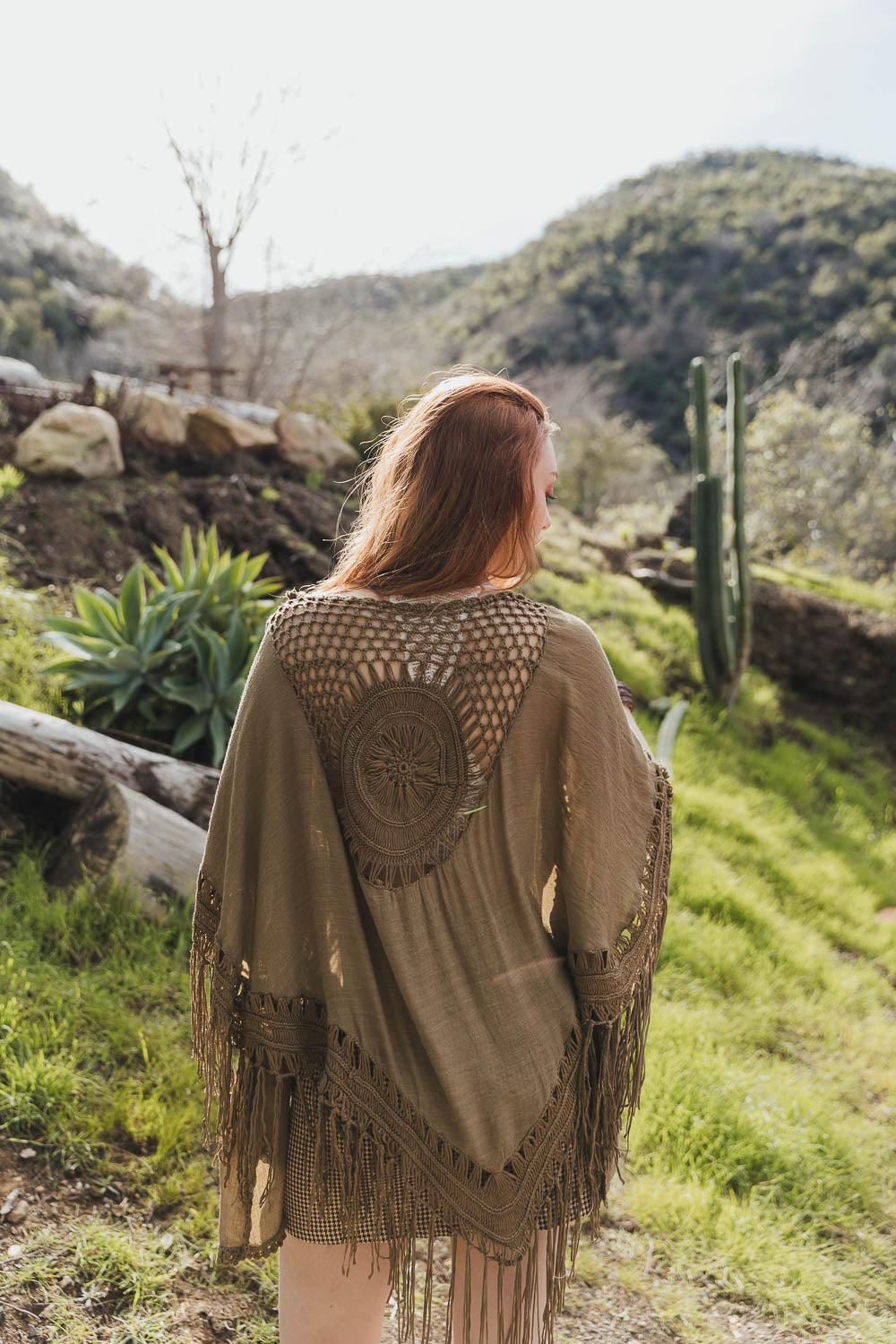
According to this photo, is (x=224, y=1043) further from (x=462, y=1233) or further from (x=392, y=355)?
(x=392, y=355)

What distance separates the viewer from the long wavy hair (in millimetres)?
1360

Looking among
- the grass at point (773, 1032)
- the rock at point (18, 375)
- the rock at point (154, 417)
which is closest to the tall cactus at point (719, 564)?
the grass at point (773, 1032)

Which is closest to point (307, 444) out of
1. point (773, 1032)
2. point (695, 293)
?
point (773, 1032)

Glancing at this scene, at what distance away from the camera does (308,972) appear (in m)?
1.45

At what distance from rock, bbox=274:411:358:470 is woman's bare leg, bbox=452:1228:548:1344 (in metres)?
7.46

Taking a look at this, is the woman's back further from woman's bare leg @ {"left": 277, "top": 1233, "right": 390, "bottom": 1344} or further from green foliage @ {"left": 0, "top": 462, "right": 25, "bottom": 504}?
green foliage @ {"left": 0, "top": 462, "right": 25, "bottom": 504}

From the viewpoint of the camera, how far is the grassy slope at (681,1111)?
2.22 metres

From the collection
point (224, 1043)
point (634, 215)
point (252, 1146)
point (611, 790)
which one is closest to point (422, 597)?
point (611, 790)

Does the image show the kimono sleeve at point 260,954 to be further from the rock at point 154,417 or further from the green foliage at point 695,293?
the green foliage at point 695,293

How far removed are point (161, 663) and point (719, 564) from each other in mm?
4544

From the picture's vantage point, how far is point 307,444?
→ 327 inches

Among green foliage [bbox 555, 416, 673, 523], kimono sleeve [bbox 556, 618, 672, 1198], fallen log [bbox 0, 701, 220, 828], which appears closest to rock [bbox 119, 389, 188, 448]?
fallen log [bbox 0, 701, 220, 828]

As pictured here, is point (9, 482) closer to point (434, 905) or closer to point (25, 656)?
point (25, 656)

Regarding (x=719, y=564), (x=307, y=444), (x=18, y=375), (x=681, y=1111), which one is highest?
(x=18, y=375)
